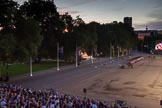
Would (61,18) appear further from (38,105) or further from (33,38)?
(38,105)

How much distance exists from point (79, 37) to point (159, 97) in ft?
277

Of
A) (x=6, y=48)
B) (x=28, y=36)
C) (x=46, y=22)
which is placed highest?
(x=46, y=22)

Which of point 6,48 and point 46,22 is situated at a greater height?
point 46,22

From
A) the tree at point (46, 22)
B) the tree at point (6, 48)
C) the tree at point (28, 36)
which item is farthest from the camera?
the tree at point (46, 22)

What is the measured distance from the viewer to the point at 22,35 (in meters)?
95.6

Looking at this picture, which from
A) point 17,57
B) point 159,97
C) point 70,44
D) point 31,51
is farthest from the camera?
point 70,44

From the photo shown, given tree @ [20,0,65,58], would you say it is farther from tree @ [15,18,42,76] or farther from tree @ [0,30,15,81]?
tree @ [0,30,15,81]

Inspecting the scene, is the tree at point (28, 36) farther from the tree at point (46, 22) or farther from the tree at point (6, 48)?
the tree at point (46, 22)

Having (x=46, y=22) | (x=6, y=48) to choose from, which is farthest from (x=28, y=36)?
(x=46, y=22)

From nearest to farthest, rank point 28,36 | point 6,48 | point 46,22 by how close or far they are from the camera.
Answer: point 6,48 → point 28,36 → point 46,22

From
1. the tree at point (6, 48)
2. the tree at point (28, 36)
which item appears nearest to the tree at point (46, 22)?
the tree at point (28, 36)

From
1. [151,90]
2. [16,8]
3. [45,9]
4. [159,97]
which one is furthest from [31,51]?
[45,9]

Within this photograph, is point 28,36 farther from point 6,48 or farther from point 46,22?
point 46,22

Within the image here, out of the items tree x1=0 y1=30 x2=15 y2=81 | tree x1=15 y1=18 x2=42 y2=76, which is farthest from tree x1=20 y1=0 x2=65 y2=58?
tree x1=0 y1=30 x2=15 y2=81
